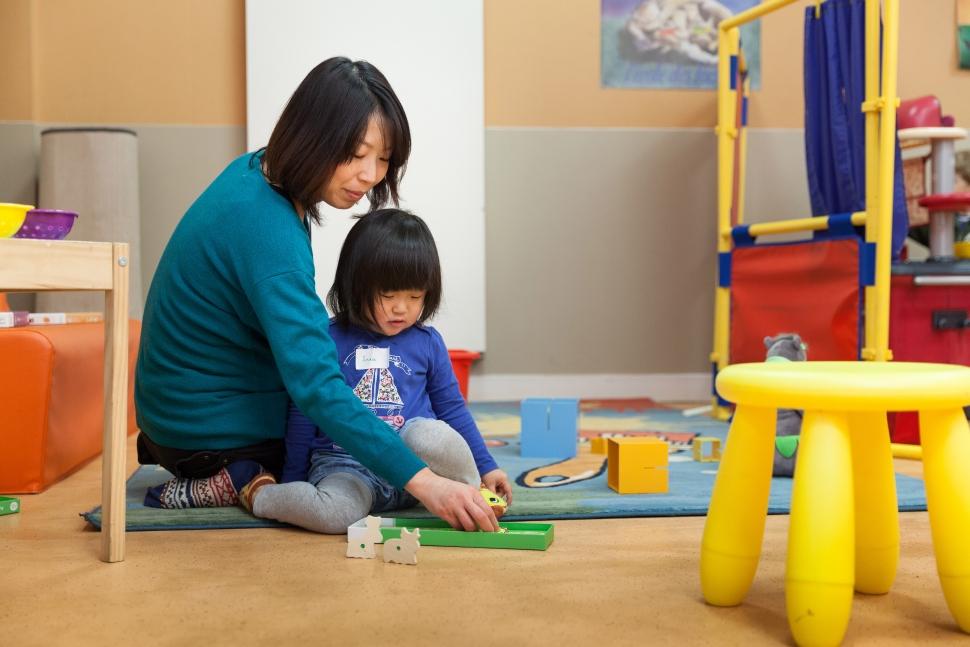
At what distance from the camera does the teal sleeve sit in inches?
49.3

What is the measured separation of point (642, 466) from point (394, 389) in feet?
1.47

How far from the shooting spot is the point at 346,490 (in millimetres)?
1438

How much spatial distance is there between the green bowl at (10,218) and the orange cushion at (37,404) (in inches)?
19.7

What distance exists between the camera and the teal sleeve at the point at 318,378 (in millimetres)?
1251

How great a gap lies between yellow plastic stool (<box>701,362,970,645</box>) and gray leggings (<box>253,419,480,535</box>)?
19.0 inches

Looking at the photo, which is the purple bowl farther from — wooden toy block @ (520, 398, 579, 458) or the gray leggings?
wooden toy block @ (520, 398, 579, 458)

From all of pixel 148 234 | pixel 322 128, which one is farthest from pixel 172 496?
pixel 148 234

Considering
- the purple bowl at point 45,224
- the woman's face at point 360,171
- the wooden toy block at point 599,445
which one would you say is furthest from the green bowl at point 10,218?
Answer: the wooden toy block at point 599,445

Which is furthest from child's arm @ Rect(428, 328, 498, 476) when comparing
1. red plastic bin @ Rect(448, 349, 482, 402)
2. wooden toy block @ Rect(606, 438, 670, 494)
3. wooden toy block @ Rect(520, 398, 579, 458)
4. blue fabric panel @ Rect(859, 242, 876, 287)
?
blue fabric panel @ Rect(859, 242, 876, 287)

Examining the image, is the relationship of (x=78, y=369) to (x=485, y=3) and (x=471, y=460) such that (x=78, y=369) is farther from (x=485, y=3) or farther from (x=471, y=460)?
(x=485, y=3)

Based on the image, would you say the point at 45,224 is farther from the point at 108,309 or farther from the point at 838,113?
the point at 838,113

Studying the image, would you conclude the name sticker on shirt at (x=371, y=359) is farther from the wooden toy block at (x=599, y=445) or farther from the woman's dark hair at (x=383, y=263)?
the wooden toy block at (x=599, y=445)

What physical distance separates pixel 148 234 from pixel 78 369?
1461 mm

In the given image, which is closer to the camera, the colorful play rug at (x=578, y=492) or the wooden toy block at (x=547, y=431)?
the colorful play rug at (x=578, y=492)
